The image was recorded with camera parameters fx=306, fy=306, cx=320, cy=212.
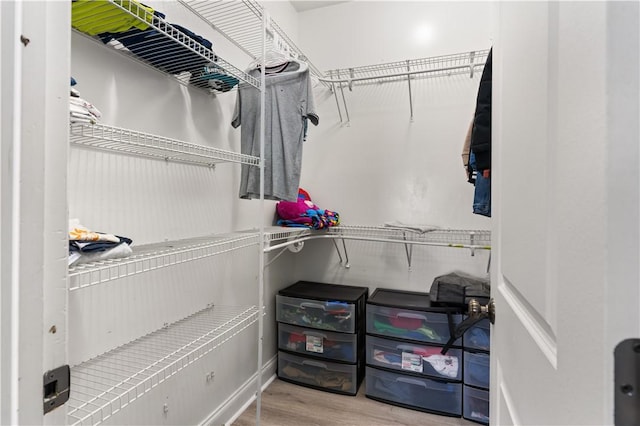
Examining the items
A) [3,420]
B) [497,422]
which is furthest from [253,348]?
[3,420]

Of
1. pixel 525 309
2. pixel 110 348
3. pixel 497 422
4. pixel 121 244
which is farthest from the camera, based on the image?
pixel 110 348

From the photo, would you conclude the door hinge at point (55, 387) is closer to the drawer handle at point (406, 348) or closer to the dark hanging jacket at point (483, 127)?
the dark hanging jacket at point (483, 127)

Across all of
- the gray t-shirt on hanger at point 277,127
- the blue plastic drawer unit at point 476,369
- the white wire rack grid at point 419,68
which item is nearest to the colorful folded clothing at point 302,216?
the gray t-shirt on hanger at point 277,127

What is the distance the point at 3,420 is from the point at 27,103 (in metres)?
0.38

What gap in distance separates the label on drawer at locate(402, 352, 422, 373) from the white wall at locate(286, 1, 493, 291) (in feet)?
1.65

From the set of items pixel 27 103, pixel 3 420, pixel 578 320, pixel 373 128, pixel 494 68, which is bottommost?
pixel 3 420

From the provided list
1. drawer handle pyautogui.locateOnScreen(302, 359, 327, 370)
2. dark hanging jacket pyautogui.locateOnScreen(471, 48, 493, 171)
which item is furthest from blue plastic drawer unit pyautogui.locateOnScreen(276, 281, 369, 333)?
dark hanging jacket pyautogui.locateOnScreen(471, 48, 493, 171)

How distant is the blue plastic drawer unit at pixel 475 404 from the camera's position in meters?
1.73

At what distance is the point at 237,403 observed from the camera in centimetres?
183

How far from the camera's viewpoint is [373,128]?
236cm

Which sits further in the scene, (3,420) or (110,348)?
(110,348)

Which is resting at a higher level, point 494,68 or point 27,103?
point 494,68

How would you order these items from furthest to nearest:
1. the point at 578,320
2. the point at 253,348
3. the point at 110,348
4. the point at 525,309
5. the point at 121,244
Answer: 1. the point at 253,348
2. the point at 110,348
3. the point at 121,244
4. the point at 525,309
5. the point at 578,320

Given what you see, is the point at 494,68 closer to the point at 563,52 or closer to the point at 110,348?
the point at 563,52
